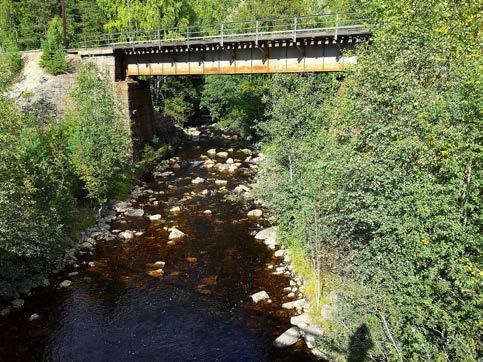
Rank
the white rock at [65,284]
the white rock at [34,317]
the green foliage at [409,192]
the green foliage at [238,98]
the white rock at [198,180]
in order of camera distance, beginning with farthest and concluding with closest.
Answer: the green foliage at [238,98] < the white rock at [198,180] < the white rock at [65,284] < the white rock at [34,317] < the green foliage at [409,192]

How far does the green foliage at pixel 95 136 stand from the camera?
2962cm

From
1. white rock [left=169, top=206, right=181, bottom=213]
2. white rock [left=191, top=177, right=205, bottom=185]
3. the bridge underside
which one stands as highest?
the bridge underside

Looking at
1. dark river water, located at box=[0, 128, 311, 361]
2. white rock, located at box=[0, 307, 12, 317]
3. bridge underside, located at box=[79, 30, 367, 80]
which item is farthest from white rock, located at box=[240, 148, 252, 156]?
white rock, located at box=[0, 307, 12, 317]

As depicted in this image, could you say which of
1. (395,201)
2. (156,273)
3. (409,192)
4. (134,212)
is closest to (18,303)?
(156,273)

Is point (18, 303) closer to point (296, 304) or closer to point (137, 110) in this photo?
point (296, 304)

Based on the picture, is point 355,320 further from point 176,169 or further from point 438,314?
point 176,169

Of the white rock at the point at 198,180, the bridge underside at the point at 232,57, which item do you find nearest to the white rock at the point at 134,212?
the white rock at the point at 198,180

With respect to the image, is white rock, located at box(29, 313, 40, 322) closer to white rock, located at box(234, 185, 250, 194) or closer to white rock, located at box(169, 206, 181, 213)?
white rock, located at box(169, 206, 181, 213)

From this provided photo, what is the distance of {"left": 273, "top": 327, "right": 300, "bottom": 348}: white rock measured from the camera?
18297 millimetres

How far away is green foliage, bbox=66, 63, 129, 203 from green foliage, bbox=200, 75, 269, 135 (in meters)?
15.2

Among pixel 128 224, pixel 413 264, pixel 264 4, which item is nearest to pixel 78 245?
pixel 128 224

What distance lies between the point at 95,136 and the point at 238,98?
23825 millimetres

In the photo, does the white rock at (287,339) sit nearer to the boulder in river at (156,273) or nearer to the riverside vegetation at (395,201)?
the riverside vegetation at (395,201)

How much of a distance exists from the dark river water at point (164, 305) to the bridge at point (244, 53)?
12652 mm
